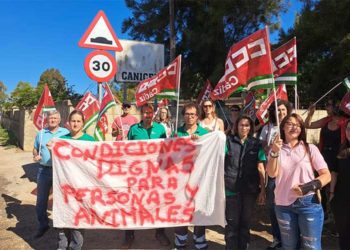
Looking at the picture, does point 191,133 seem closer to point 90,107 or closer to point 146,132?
point 146,132

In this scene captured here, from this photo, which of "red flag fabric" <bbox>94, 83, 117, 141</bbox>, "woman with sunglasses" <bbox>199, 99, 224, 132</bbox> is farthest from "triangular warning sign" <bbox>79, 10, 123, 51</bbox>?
"woman with sunglasses" <bbox>199, 99, 224, 132</bbox>

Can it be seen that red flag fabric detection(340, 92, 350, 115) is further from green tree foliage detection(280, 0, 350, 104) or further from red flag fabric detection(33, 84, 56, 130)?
green tree foliage detection(280, 0, 350, 104)

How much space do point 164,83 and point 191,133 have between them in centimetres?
104

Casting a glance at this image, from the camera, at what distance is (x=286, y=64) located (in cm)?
588

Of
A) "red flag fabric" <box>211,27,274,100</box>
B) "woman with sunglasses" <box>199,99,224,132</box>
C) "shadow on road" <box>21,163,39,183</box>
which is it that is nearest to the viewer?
"red flag fabric" <box>211,27,274,100</box>

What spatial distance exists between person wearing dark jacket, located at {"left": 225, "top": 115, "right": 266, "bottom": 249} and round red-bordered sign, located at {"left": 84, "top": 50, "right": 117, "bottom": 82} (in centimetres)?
231

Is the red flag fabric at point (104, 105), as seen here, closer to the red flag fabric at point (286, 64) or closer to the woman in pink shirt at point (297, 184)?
the red flag fabric at point (286, 64)

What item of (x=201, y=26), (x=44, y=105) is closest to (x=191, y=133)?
(x=44, y=105)

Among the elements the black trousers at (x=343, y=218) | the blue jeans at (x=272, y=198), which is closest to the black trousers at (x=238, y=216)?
the blue jeans at (x=272, y=198)

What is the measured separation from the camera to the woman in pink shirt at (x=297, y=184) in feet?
11.5

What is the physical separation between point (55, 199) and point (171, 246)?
1.72 m

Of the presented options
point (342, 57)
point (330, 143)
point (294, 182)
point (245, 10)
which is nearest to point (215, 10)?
point (245, 10)

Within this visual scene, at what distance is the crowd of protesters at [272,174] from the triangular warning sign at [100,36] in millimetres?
1209

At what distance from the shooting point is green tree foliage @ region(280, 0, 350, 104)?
11.6 meters
